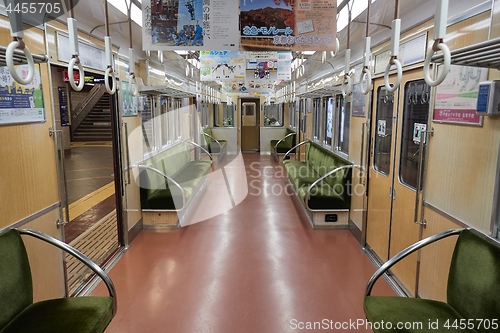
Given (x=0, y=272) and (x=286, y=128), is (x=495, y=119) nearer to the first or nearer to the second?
(x=0, y=272)

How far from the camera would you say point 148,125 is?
5.61 metres

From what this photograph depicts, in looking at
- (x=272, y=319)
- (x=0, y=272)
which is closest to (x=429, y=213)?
(x=272, y=319)

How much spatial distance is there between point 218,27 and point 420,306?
300 centimetres

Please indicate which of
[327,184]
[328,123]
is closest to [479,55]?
[327,184]

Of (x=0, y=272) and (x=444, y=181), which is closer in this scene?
(x=0, y=272)

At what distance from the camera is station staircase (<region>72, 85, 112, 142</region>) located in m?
17.0

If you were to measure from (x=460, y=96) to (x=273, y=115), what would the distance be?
12.5 meters

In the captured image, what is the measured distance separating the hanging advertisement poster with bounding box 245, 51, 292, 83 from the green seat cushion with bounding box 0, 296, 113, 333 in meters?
7.23

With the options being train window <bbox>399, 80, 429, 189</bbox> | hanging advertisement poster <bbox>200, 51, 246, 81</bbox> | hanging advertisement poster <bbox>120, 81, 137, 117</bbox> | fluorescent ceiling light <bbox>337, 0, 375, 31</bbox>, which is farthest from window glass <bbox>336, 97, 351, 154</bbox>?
hanging advertisement poster <bbox>120, 81, 137, 117</bbox>

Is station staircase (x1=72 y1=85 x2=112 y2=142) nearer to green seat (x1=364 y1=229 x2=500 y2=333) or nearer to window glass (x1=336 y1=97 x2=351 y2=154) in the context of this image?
window glass (x1=336 y1=97 x2=351 y2=154)

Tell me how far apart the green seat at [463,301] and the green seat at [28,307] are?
69.3 inches

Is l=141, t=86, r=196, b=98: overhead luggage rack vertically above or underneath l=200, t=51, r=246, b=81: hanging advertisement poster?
underneath

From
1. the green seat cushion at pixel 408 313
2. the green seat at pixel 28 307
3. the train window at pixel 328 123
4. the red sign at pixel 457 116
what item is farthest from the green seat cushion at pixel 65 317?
the train window at pixel 328 123

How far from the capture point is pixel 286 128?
43.9ft
